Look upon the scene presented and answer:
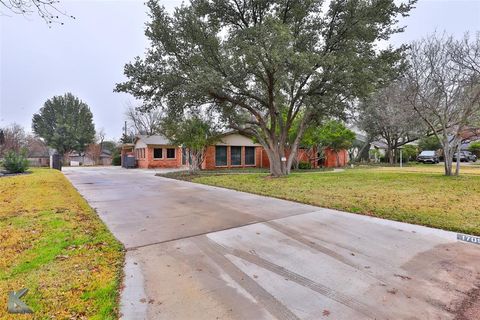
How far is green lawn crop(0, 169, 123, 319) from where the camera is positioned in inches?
90.4

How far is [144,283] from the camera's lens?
9.12ft

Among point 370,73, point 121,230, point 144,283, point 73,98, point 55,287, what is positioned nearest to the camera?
point 55,287

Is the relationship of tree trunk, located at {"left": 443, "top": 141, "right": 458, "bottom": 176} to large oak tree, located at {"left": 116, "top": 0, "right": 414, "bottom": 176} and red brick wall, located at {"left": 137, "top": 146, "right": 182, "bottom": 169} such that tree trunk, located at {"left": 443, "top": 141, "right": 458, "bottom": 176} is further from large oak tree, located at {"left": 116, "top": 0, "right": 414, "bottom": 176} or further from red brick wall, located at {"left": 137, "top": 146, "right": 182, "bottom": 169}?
red brick wall, located at {"left": 137, "top": 146, "right": 182, "bottom": 169}

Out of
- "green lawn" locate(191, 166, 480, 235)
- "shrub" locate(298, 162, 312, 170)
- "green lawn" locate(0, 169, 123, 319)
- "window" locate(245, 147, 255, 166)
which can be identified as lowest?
"green lawn" locate(0, 169, 123, 319)

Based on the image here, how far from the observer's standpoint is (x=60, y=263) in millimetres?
3152

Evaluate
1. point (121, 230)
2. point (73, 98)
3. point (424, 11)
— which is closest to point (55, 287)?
point (121, 230)

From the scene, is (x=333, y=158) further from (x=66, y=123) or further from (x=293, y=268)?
(x=66, y=123)

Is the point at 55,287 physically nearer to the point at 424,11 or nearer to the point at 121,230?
the point at 121,230

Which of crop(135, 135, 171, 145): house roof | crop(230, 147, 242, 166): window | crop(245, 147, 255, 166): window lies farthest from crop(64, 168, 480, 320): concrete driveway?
crop(135, 135, 171, 145): house roof

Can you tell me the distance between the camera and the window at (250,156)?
24.1 metres

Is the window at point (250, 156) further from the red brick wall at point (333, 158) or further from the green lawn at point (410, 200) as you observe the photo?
the green lawn at point (410, 200)

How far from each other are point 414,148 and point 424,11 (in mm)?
22268

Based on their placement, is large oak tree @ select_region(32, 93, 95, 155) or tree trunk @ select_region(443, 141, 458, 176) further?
large oak tree @ select_region(32, 93, 95, 155)

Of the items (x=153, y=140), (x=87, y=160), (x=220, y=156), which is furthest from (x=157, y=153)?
(x=87, y=160)
